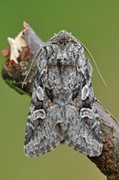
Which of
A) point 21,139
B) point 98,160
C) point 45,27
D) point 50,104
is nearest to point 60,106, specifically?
point 50,104

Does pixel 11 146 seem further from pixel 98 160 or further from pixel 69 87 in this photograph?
pixel 98 160

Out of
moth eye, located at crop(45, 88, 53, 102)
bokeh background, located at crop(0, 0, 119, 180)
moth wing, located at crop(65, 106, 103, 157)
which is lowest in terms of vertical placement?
moth wing, located at crop(65, 106, 103, 157)

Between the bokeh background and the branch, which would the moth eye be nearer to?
the branch

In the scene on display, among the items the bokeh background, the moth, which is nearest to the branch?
the moth

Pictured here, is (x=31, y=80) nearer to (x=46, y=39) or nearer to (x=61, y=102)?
(x=61, y=102)

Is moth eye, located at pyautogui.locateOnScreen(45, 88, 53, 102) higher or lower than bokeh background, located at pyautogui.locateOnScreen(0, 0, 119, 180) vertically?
lower

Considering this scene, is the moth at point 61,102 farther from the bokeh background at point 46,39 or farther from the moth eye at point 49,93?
the bokeh background at point 46,39

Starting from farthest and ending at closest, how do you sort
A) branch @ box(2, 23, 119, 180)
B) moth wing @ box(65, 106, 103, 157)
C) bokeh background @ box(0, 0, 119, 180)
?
bokeh background @ box(0, 0, 119, 180)
moth wing @ box(65, 106, 103, 157)
branch @ box(2, 23, 119, 180)
